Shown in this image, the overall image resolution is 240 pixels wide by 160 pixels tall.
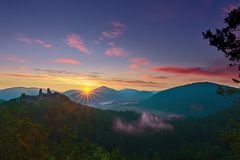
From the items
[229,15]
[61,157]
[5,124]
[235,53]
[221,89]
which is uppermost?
[229,15]

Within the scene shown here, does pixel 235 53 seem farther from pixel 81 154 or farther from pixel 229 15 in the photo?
pixel 81 154

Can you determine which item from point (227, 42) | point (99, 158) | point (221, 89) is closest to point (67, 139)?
point (99, 158)

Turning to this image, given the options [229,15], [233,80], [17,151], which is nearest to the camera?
[229,15]

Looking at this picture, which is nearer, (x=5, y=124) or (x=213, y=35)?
(x=213, y=35)

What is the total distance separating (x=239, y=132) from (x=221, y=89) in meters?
4.02

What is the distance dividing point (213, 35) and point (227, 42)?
1299mm

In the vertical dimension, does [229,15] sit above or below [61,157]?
above

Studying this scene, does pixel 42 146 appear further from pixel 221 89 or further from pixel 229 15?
pixel 229 15

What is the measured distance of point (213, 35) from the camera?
26172 millimetres

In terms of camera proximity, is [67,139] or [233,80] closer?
[233,80]

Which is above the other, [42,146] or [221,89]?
[221,89]

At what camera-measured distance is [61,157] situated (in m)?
30.0

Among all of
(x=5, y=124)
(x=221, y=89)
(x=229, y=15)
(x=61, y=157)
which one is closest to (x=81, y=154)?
(x=61, y=157)

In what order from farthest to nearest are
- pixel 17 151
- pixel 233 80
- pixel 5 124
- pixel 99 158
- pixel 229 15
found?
pixel 5 124
pixel 17 151
pixel 99 158
pixel 233 80
pixel 229 15
